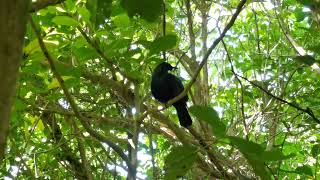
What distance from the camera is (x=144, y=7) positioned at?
1.99 ft

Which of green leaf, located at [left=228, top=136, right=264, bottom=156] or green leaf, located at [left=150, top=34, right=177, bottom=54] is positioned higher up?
green leaf, located at [left=150, top=34, right=177, bottom=54]

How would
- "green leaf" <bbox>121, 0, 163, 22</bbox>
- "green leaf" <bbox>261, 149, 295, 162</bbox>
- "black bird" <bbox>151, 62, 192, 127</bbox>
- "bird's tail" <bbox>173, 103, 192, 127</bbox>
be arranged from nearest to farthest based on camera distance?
"green leaf" <bbox>121, 0, 163, 22</bbox>, "green leaf" <bbox>261, 149, 295, 162</bbox>, "bird's tail" <bbox>173, 103, 192, 127</bbox>, "black bird" <bbox>151, 62, 192, 127</bbox>

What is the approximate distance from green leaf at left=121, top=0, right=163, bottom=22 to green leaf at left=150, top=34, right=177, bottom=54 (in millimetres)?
495

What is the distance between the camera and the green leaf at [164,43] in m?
1.13

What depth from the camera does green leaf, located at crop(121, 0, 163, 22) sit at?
1.98ft

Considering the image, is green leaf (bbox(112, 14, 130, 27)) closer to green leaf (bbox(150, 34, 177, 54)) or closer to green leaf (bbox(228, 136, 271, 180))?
green leaf (bbox(150, 34, 177, 54))

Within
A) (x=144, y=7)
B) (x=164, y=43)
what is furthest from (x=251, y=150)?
(x=164, y=43)

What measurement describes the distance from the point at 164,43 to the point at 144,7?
1.76 feet

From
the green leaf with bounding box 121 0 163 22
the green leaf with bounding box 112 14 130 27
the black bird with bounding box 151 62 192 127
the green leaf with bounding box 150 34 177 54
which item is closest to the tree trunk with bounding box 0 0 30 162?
the green leaf with bounding box 121 0 163 22

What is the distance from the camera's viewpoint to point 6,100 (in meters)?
0.24

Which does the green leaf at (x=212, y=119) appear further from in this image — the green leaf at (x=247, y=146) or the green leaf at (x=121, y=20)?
the green leaf at (x=121, y=20)

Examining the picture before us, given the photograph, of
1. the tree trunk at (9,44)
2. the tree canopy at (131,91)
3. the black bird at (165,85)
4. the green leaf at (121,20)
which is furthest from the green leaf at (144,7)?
the black bird at (165,85)

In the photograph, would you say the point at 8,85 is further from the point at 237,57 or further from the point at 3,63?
the point at 237,57

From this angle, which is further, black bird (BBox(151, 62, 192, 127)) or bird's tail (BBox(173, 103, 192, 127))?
black bird (BBox(151, 62, 192, 127))
